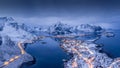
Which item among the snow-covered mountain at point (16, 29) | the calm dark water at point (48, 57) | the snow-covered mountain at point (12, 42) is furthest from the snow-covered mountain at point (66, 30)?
the calm dark water at point (48, 57)

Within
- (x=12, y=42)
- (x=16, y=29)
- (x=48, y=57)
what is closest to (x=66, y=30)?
(x=16, y=29)

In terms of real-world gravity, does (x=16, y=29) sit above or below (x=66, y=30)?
above

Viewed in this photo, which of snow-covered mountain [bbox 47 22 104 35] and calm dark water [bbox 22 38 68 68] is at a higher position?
snow-covered mountain [bbox 47 22 104 35]

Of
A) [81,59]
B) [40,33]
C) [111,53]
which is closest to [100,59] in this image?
[81,59]

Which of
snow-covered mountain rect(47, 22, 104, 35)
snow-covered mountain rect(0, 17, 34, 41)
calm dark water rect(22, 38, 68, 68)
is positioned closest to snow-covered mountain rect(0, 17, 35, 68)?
snow-covered mountain rect(0, 17, 34, 41)

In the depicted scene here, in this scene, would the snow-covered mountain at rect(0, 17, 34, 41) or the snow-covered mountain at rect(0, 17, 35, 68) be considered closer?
the snow-covered mountain at rect(0, 17, 35, 68)

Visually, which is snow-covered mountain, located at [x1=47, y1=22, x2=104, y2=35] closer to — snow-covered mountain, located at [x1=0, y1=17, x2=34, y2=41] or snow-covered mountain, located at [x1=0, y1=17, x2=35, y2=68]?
snow-covered mountain, located at [x1=0, y1=17, x2=35, y2=68]

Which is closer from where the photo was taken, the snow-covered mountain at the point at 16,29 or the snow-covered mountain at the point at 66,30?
the snow-covered mountain at the point at 16,29

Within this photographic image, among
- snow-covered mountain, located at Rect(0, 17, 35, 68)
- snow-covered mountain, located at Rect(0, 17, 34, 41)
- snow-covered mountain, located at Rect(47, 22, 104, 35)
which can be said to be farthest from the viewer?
snow-covered mountain, located at Rect(47, 22, 104, 35)

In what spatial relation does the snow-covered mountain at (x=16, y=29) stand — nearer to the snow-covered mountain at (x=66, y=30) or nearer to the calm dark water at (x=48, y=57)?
the calm dark water at (x=48, y=57)

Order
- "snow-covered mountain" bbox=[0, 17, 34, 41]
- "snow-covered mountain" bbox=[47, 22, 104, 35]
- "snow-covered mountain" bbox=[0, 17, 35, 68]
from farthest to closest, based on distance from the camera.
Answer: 1. "snow-covered mountain" bbox=[47, 22, 104, 35]
2. "snow-covered mountain" bbox=[0, 17, 34, 41]
3. "snow-covered mountain" bbox=[0, 17, 35, 68]

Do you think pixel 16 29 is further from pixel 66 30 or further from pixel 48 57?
pixel 48 57

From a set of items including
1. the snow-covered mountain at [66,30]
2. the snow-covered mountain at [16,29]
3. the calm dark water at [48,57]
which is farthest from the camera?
the snow-covered mountain at [66,30]
